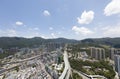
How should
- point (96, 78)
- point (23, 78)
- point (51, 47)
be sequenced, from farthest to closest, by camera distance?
1. point (51, 47)
2. point (23, 78)
3. point (96, 78)

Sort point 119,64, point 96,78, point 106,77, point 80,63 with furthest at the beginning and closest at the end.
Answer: point 80,63 → point 119,64 → point 106,77 → point 96,78

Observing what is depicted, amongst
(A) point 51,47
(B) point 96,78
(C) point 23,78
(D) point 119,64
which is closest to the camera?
(B) point 96,78

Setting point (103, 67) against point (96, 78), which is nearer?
point (96, 78)

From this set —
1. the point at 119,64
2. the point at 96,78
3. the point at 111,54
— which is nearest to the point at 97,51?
the point at 111,54

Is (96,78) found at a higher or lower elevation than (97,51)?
lower

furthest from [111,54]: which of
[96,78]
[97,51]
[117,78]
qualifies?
[96,78]

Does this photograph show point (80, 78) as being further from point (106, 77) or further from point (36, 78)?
point (36, 78)

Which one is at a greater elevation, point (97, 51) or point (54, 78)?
point (97, 51)

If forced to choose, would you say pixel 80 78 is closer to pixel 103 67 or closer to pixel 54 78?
pixel 54 78

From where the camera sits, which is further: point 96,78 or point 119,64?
point 119,64
